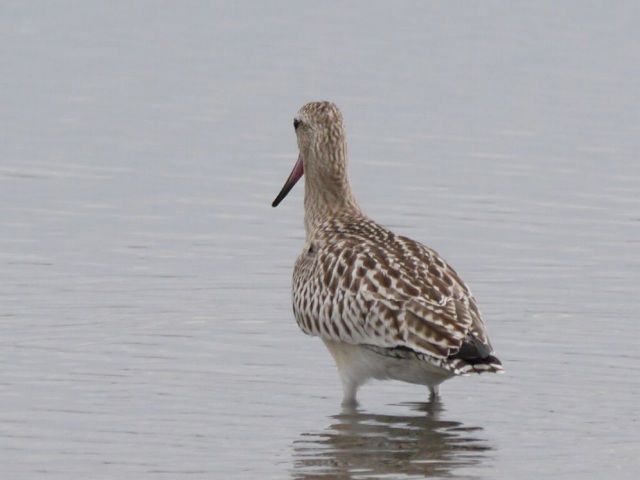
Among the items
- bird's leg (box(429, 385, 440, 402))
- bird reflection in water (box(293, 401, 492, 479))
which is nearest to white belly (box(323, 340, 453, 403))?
bird's leg (box(429, 385, 440, 402))

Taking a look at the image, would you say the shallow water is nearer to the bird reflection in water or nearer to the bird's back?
the bird reflection in water

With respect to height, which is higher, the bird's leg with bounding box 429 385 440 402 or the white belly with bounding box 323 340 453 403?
the white belly with bounding box 323 340 453 403

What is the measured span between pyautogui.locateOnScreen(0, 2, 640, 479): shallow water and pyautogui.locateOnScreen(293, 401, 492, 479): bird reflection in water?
0.03 meters

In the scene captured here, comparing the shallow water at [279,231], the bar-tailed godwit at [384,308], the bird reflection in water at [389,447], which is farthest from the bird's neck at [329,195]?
the bird reflection in water at [389,447]

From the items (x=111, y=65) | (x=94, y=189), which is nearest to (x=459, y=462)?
(x=94, y=189)


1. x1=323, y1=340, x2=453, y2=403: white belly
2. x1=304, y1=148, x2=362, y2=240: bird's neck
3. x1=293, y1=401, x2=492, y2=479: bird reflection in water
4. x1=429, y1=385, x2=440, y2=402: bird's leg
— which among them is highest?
x1=304, y1=148, x2=362, y2=240: bird's neck

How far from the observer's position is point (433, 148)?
2303 cm

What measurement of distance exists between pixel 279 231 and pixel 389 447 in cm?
681

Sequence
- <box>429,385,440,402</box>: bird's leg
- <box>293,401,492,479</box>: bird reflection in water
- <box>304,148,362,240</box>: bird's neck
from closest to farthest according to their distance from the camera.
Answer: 1. <box>293,401,492,479</box>: bird reflection in water
2. <box>429,385,440,402</box>: bird's leg
3. <box>304,148,362,240</box>: bird's neck

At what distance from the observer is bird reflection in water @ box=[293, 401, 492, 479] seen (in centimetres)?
1194

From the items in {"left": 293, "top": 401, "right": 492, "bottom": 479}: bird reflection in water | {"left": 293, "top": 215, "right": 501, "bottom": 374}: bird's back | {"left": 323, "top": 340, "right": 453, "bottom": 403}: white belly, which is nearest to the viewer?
{"left": 293, "top": 401, "right": 492, "bottom": 479}: bird reflection in water

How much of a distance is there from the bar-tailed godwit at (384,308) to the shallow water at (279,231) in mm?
410

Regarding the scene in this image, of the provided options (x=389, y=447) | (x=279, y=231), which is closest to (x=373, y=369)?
(x=389, y=447)

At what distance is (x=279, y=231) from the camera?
19250mm
